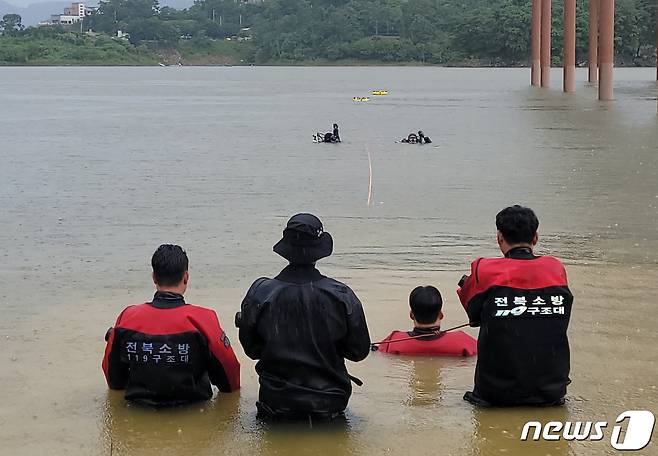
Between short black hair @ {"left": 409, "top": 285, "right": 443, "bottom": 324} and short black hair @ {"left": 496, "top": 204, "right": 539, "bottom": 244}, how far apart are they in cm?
130

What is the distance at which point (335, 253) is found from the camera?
1216 cm

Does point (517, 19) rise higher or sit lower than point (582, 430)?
higher

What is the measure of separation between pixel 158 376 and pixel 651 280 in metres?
5.67

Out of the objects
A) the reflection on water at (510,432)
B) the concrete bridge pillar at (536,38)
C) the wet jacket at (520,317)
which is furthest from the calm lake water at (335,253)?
the concrete bridge pillar at (536,38)

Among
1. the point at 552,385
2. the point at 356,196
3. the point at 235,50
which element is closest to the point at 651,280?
the point at 552,385

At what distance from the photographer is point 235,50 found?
18200cm

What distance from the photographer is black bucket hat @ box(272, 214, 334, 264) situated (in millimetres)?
5441

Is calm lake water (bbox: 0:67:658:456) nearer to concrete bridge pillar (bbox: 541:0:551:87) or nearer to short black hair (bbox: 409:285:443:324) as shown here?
short black hair (bbox: 409:285:443:324)

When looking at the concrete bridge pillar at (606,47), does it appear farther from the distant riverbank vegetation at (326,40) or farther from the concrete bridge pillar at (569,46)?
the distant riverbank vegetation at (326,40)

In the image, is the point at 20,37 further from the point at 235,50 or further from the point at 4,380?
the point at 4,380

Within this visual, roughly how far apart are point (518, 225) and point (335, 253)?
6.56m

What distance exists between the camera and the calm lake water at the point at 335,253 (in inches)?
232

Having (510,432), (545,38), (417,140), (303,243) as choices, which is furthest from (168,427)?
(545,38)

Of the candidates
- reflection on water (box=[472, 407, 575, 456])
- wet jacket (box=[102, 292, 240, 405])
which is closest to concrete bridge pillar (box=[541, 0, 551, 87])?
reflection on water (box=[472, 407, 575, 456])
